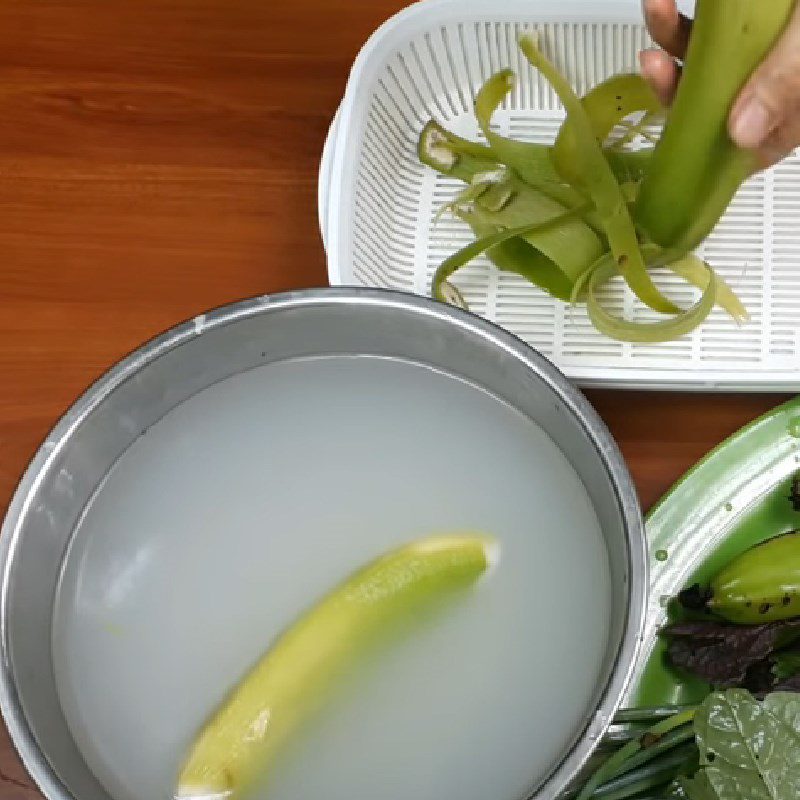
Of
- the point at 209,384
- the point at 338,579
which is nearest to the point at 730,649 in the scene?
the point at 338,579

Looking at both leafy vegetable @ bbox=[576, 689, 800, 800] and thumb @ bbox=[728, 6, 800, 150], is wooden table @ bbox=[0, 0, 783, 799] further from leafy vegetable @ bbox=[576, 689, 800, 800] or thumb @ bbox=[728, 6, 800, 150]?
leafy vegetable @ bbox=[576, 689, 800, 800]

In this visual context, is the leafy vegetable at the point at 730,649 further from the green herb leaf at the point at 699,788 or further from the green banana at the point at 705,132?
the green banana at the point at 705,132

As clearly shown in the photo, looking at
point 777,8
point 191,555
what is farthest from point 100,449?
point 777,8

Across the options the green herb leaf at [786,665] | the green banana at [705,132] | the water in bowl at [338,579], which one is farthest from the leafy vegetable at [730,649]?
the green banana at [705,132]

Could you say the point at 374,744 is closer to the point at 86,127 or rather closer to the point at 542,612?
the point at 542,612

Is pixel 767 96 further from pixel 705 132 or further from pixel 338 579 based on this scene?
pixel 338 579

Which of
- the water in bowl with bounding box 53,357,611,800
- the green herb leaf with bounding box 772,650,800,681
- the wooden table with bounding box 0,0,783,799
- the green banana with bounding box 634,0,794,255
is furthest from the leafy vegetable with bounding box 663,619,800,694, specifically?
the wooden table with bounding box 0,0,783,799
